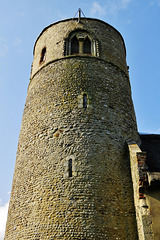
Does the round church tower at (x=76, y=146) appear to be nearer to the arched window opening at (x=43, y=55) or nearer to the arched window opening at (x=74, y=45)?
the arched window opening at (x=74, y=45)

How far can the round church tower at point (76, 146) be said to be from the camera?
7852 millimetres

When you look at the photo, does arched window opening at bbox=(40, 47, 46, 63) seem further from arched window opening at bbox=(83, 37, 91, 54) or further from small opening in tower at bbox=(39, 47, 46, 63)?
arched window opening at bbox=(83, 37, 91, 54)

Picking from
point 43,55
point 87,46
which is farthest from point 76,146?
point 43,55

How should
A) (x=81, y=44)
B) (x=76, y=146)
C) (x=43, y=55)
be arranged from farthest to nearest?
(x=43, y=55) < (x=81, y=44) < (x=76, y=146)

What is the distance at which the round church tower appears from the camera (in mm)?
Answer: 7852

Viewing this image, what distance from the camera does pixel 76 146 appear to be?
9.03m

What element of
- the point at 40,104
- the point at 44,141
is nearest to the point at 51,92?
the point at 40,104

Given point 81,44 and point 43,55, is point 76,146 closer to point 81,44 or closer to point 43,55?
point 81,44

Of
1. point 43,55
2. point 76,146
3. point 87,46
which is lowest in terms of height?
point 76,146

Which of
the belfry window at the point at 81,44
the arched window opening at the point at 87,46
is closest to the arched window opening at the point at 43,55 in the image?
the belfry window at the point at 81,44

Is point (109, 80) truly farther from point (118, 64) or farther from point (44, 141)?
point (44, 141)

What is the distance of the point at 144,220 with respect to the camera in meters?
Result: 7.37

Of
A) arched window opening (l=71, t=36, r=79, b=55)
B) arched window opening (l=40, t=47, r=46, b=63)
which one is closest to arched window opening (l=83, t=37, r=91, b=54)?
arched window opening (l=71, t=36, r=79, b=55)

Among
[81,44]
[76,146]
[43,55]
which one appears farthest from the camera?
[43,55]
